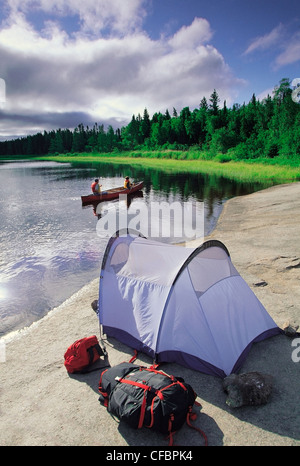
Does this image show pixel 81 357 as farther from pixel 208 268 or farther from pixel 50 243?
pixel 50 243

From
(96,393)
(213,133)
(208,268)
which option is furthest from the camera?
(213,133)

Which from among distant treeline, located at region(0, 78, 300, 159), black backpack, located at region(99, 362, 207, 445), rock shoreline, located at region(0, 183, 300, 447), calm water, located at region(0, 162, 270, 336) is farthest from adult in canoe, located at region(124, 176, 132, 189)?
distant treeline, located at region(0, 78, 300, 159)

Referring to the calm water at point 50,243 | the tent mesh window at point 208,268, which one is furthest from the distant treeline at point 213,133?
the tent mesh window at point 208,268

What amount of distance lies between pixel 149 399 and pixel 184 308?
6.33 feet

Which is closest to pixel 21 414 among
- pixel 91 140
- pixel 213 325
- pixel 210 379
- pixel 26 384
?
pixel 26 384

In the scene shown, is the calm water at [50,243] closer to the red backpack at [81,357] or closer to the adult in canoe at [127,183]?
the adult in canoe at [127,183]

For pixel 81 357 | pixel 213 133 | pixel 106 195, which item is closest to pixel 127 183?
pixel 106 195

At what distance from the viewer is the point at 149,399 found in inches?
177

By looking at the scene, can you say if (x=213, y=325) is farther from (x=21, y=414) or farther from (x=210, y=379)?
(x=21, y=414)

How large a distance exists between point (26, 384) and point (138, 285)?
304 cm

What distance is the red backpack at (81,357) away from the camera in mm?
5914

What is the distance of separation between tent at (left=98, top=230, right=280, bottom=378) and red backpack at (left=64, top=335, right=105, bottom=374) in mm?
932

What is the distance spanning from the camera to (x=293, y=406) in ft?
16.0

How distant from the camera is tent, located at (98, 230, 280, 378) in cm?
582
